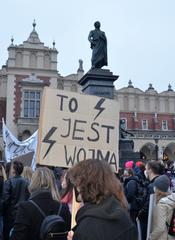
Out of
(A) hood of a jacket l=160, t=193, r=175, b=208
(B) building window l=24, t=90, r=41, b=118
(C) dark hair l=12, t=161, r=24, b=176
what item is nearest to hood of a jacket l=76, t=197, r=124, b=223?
(A) hood of a jacket l=160, t=193, r=175, b=208

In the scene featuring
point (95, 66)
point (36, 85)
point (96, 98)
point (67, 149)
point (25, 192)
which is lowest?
point (25, 192)

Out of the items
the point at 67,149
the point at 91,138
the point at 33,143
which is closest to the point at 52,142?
the point at 67,149

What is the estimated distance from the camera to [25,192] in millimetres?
5426

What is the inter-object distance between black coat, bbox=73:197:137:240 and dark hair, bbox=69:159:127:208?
7 centimetres

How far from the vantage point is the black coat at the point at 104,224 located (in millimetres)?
2086

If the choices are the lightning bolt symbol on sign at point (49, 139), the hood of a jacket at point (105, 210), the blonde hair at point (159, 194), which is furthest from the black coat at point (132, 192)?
the hood of a jacket at point (105, 210)

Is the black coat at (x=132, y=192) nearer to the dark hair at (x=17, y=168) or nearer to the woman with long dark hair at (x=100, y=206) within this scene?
the dark hair at (x=17, y=168)

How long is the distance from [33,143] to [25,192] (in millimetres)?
6675

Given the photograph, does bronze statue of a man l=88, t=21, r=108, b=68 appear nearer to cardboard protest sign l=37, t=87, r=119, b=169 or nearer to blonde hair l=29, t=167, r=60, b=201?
cardboard protest sign l=37, t=87, r=119, b=169

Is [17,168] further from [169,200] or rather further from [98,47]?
[98,47]

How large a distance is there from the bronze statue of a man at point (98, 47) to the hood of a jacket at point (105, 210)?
37.1 feet

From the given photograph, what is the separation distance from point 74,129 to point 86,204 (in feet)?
7.32

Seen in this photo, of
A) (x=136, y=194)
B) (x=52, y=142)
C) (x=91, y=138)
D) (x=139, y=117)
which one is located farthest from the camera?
(x=139, y=117)

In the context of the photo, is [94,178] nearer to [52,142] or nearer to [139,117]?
[52,142]
